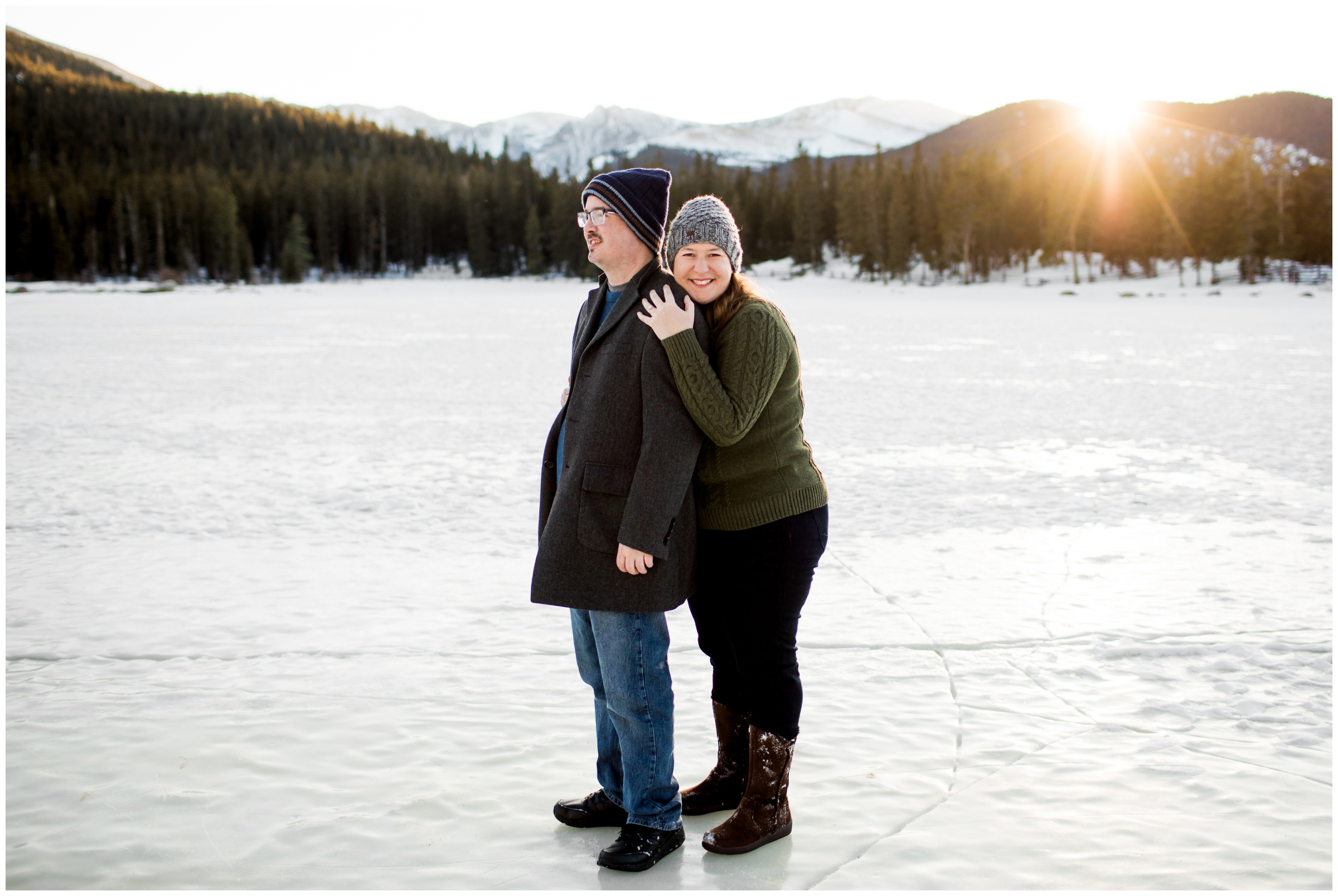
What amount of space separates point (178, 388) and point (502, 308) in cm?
2334

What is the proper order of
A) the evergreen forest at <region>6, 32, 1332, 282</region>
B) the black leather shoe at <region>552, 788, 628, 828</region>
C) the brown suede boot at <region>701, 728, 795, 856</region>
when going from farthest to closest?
the evergreen forest at <region>6, 32, 1332, 282</region> < the black leather shoe at <region>552, 788, 628, 828</region> < the brown suede boot at <region>701, 728, 795, 856</region>

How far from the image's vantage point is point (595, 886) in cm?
246

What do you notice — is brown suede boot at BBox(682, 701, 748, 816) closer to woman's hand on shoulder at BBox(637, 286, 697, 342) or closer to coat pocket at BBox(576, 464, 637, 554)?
coat pocket at BBox(576, 464, 637, 554)

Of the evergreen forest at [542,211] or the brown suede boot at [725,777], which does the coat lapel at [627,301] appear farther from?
the evergreen forest at [542,211]

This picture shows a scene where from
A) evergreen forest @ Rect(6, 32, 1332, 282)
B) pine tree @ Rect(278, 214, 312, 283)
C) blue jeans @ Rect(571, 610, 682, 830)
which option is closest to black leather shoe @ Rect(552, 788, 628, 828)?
blue jeans @ Rect(571, 610, 682, 830)

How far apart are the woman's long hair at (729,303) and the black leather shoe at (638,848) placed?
1.38 m

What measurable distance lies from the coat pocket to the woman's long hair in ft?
1.50

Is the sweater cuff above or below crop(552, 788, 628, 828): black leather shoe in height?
above

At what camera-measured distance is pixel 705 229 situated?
247cm

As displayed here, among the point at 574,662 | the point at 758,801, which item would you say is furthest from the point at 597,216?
the point at 574,662

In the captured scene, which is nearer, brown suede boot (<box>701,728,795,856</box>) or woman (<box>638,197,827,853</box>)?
woman (<box>638,197,827,853</box>)

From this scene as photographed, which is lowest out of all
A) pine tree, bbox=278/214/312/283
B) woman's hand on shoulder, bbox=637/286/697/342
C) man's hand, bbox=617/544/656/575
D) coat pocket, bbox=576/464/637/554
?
man's hand, bbox=617/544/656/575

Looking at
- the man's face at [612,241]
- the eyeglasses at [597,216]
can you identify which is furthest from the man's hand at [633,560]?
the eyeglasses at [597,216]

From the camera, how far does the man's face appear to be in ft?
8.00
